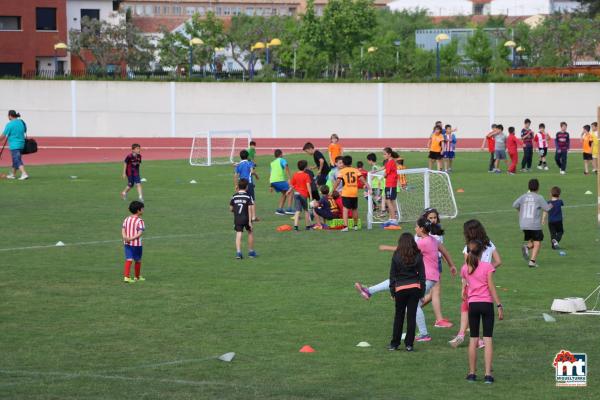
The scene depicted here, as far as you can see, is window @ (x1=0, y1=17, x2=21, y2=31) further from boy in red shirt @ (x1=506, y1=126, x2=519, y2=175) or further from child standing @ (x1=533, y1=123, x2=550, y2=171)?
boy in red shirt @ (x1=506, y1=126, x2=519, y2=175)

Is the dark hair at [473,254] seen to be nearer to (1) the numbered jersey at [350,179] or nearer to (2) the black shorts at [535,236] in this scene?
(2) the black shorts at [535,236]

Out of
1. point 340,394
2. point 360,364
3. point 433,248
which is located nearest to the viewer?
point 340,394

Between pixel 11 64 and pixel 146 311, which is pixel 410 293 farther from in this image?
pixel 11 64

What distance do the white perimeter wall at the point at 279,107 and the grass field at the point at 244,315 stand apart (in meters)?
31.9

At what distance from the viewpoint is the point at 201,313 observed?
1567 centimetres

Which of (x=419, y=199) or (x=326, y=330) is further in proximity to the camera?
(x=419, y=199)

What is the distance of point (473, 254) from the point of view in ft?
39.4

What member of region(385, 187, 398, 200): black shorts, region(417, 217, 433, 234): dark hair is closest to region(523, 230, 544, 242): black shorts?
region(385, 187, 398, 200): black shorts

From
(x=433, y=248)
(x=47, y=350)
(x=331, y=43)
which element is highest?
(x=331, y=43)

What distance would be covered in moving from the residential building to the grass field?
55.1 meters

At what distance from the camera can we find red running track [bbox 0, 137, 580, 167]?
50.1 m

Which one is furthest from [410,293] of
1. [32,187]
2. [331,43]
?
[331,43]

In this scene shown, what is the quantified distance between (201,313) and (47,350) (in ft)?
9.33

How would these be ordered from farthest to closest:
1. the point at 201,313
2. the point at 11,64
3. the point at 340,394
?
1. the point at 11,64
2. the point at 201,313
3. the point at 340,394
